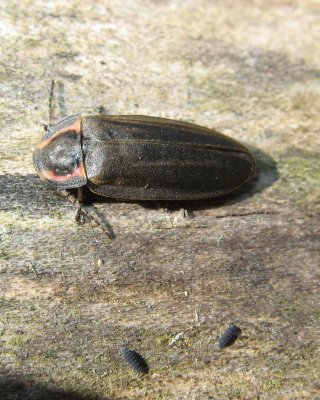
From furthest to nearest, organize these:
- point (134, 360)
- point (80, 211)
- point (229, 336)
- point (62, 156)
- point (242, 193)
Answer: point (242, 193), point (62, 156), point (80, 211), point (229, 336), point (134, 360)

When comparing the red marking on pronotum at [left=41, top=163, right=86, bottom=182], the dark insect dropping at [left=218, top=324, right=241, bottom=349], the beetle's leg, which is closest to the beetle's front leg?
the beetle's leg

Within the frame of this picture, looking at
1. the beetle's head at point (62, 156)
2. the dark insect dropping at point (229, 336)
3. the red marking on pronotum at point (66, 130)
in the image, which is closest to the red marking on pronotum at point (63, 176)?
the beetle's head at point (62, 156)

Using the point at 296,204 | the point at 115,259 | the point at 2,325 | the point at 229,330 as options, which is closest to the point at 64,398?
the point at 2,325

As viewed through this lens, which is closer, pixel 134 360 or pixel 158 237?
pixel 134 360

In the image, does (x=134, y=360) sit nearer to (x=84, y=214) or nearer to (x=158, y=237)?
(x=158, y=237)

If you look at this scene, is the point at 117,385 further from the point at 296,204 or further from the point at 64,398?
the point at 296,204

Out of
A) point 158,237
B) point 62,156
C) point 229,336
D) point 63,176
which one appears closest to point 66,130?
point 62,156
